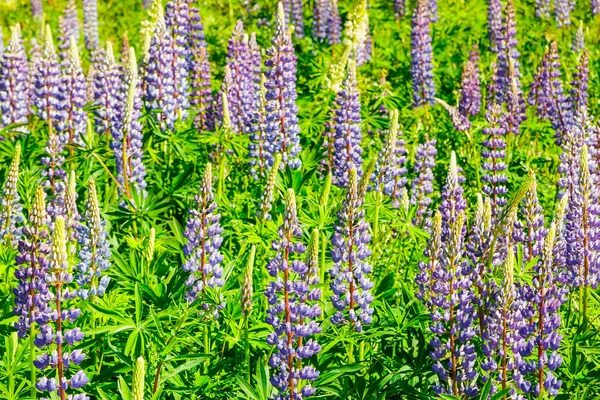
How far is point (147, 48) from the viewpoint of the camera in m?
5.84

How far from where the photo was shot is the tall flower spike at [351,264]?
11.6 ft

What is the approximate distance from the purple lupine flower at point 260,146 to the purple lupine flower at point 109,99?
2.46 feet

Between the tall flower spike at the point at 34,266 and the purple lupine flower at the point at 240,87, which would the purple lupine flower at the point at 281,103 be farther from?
the tall flower spike at the point at 34,266

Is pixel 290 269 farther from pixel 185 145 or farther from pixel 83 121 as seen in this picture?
pixel 83 121

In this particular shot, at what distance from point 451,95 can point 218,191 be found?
→ 3508 millimetres

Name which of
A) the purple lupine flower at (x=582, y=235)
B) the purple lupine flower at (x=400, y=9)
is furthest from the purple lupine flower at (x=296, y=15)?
the purple lupine flower at (x=582, y=235)

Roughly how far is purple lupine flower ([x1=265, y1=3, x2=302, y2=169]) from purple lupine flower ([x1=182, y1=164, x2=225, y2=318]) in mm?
1517

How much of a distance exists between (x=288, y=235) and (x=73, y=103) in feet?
9.24

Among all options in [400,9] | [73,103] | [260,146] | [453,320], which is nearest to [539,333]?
[453,320]

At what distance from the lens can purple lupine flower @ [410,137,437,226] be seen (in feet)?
17.5

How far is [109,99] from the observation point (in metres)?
5.61

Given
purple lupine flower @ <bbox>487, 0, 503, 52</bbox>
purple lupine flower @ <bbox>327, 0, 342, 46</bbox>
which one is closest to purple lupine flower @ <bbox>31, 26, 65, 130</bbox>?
purple lupine flower @ <bbox>327, 0, 342, 46</bbox>

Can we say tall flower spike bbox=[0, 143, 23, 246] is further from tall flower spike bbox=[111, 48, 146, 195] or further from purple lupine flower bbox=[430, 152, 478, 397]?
purple lupine flower bbox=[430, 152, 478, 397]

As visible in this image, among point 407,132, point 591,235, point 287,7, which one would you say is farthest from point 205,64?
point 591,235
